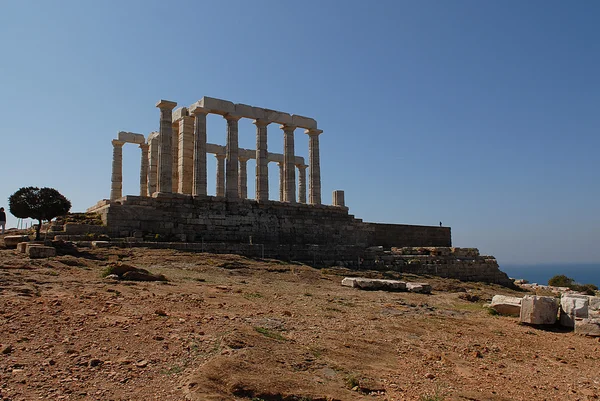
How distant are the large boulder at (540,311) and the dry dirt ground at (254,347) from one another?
335mm

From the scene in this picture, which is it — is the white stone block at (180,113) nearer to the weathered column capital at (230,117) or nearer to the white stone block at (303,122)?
the weathered column capital at (230,117)

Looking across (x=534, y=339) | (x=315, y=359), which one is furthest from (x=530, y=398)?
(x=534, y=339)

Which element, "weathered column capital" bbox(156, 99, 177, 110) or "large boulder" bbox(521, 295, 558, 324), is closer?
"large boulder" bbox(521, 295, 558, 324)

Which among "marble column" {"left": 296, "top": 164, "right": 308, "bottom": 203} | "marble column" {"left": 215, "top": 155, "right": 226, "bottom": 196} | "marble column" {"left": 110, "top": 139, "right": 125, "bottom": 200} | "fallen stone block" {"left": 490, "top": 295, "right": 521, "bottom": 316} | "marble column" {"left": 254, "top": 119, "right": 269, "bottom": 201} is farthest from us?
"marble column" {"left": 296, "top": 164, "right": 308, "bottom": 203}

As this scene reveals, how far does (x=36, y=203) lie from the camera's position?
2022cm

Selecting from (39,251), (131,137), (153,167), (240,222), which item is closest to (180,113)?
(153,167)

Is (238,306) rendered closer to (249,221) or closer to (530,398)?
(530,398)

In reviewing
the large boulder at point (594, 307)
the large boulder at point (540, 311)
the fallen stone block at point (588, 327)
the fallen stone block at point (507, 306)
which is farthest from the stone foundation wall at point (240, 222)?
the fallen stone block at point (588, 327)

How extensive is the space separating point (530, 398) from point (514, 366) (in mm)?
1554

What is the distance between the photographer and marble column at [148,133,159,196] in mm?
31188

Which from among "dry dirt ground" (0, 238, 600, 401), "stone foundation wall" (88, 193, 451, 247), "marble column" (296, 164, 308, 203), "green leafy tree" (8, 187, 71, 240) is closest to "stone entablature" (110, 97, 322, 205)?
"stone foundation wall" (88, 193, 451, 247)

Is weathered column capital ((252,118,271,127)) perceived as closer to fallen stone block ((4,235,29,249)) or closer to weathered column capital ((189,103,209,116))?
weathered column capital ((189,103,209,116))

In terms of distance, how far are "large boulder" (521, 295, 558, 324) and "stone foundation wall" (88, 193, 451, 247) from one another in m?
16.0

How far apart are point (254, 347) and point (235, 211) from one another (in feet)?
63.5
